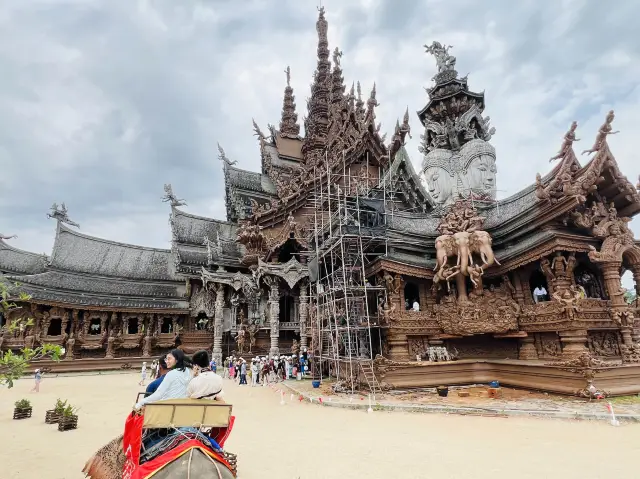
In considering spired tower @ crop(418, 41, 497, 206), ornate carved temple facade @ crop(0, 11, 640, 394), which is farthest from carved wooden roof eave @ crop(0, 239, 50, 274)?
spired tower @ crop(418, 41, 497, 206)

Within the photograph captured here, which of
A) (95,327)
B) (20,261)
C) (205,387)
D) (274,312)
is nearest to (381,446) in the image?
(205,387)

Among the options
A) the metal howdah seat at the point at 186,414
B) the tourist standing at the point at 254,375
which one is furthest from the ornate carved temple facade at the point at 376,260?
the metal howdah seat at the point at 186,414

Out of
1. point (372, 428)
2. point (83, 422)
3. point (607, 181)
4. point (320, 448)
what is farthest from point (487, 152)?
point (83, 422)

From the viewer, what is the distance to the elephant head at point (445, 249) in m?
12.1

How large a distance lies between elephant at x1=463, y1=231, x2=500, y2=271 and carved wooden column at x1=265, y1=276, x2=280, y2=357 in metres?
12.7

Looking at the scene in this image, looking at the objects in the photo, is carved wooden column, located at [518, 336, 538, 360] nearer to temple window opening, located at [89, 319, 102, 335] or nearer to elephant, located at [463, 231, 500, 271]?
elephant, located at [463, 231, 500, 271]

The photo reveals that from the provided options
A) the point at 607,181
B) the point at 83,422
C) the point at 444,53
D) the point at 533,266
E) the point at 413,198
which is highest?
the point at 444,53

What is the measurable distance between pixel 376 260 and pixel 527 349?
210 inches

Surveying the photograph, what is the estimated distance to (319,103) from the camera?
36844mm

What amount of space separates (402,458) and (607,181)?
1026 centimetres

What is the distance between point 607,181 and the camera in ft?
35.1

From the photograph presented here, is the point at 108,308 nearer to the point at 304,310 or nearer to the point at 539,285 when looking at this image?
the point at 304,310

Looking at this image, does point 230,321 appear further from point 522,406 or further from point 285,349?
point 522,406

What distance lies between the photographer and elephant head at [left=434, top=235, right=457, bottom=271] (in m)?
12.1
